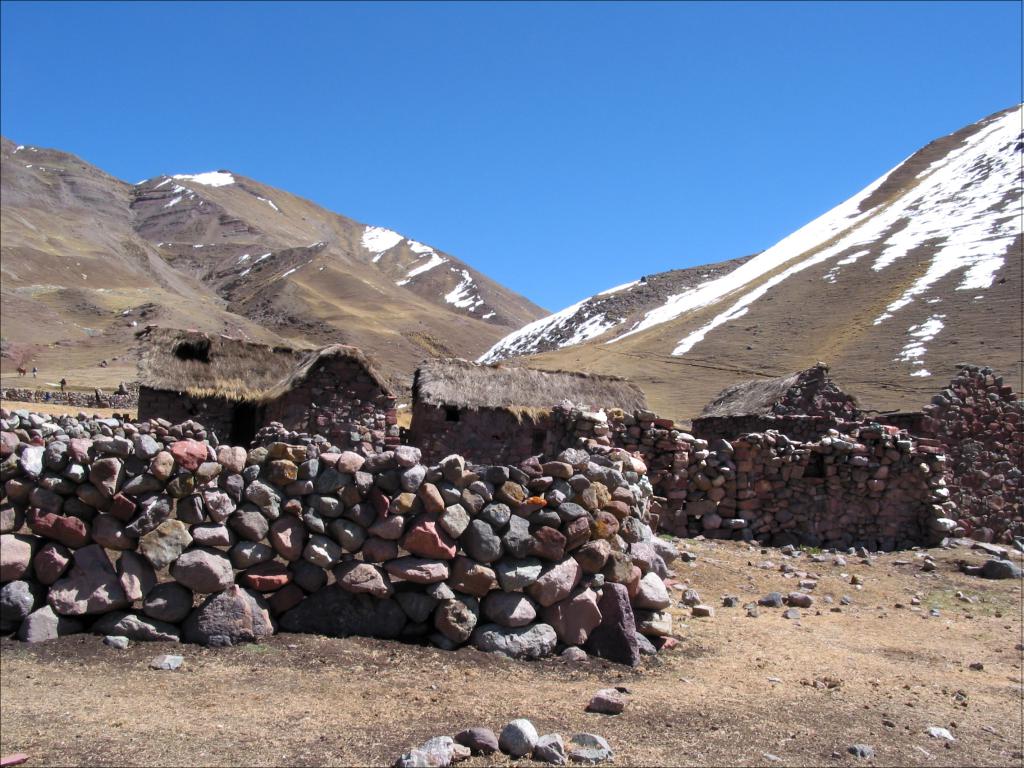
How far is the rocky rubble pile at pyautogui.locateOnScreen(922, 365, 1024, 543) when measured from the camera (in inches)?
586

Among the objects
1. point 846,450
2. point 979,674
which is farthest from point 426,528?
point 846,450

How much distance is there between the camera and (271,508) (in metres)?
5.81

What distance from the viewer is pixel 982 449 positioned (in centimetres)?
1506

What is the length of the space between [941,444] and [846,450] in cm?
328

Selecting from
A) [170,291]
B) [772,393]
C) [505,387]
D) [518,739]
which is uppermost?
[170,291]

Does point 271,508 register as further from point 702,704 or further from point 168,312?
point 168,312

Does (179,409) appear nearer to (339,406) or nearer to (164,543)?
(339,406)

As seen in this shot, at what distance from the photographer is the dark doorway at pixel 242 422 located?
18.9 metres

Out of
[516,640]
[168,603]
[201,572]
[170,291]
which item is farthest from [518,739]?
[170,291]

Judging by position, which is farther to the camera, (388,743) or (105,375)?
Answer: (105,375)

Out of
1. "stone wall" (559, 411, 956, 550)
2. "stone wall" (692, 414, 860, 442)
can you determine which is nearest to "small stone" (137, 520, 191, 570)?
"stone wall" (559, 411, 956, 550)

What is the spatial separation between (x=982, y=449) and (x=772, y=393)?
4797 mm

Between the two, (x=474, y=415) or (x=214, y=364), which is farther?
(x=214, y=364)

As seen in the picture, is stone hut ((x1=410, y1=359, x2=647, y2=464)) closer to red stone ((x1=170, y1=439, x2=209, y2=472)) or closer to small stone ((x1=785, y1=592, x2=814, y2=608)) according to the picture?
small stone ((x1=785, y1=592, x2=814, y2=608))
